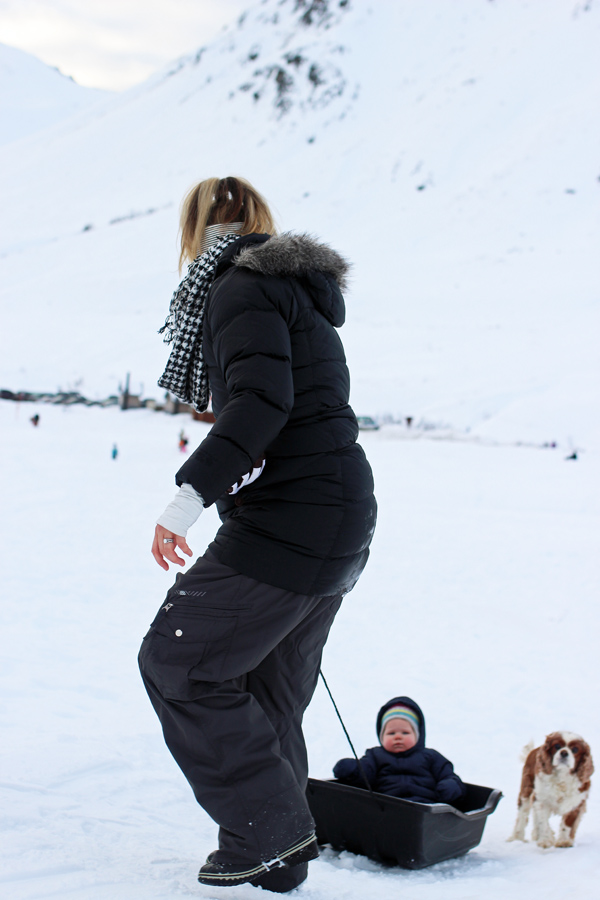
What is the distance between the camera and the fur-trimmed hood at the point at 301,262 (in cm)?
209

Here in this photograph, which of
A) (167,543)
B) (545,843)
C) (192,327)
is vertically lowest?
(545,843)

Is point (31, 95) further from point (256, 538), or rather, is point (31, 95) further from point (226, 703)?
point (226, 703)

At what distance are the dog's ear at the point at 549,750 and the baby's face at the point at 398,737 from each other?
503mm

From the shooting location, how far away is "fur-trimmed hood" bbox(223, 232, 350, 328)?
2.09m

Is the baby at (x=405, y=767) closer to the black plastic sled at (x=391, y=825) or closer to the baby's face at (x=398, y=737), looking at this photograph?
the baby's face at (x=398, y=737)

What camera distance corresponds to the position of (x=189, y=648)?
1969mm

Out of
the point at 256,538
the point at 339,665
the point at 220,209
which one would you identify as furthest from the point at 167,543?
the point at 339,665

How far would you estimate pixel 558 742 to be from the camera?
10.0ft

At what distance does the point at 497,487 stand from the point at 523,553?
3793mm

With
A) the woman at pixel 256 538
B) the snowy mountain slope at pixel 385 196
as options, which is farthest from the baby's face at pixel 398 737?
the snowy mountain slope at pixel 385 196

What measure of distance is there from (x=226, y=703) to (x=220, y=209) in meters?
1.43

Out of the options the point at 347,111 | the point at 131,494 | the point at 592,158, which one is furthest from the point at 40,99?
the point at 131,494

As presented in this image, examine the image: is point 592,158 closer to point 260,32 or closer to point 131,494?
point 131,494

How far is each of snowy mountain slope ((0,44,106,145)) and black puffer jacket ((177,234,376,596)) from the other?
113223 millimetres
